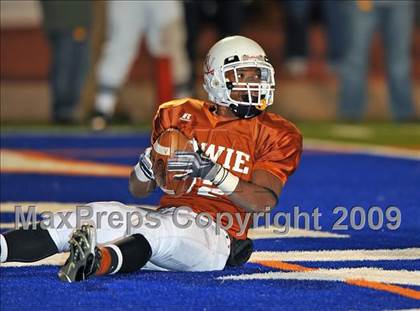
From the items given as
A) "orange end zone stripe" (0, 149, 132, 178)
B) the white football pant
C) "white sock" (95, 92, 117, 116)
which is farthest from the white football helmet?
"white sock" (95, 92, 117, 116)

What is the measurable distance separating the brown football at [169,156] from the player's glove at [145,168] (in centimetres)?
5

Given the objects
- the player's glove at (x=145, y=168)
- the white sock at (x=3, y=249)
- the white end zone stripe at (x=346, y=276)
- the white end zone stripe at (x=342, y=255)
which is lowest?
the white end zone stripe at (x=342, y=255)

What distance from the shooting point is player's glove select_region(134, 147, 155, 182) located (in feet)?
16.0

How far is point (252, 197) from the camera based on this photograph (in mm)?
4777

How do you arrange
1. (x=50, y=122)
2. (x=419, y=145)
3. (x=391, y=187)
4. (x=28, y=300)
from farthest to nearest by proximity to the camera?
1. (x=50, y=122)
2. (x=419, y=145)
3. (x=391, y=187)
4. (x=28, y=300)

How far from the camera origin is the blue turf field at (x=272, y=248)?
164 inches

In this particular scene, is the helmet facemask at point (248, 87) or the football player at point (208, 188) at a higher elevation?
the helmet facemask at point (248, 87)

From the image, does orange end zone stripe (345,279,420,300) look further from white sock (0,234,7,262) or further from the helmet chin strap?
white sock (0,234,7,262)

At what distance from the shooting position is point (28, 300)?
4160mm

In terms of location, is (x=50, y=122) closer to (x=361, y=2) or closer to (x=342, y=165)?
(x=361, y=2)

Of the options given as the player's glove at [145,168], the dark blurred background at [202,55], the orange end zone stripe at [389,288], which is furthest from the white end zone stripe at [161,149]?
the dark blurred background at [202,55]

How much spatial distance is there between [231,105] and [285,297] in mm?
977

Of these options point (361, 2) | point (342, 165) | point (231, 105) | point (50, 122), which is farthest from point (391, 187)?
point (50, 122)

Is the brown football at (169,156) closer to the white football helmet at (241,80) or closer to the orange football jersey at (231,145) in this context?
the orange football jersey at (231,145)
